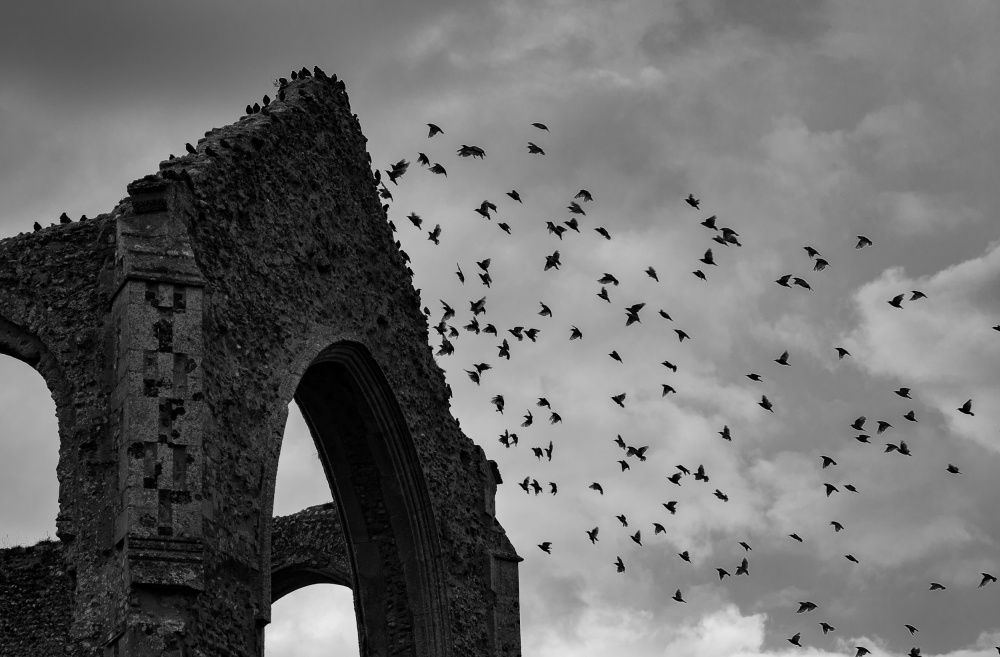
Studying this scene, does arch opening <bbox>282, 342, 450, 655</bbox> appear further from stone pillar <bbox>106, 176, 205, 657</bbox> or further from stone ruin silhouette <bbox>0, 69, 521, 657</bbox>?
stone pillar <bbox>106, 176, 205, 657</bbox>

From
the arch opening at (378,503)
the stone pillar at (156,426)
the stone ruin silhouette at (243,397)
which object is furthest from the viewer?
the arch opening at (378,503)

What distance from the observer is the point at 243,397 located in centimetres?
1348

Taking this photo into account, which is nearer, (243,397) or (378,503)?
(243,397)

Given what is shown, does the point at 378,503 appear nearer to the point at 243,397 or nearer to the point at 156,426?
the point at 243,397

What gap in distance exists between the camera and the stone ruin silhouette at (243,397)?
12.2m

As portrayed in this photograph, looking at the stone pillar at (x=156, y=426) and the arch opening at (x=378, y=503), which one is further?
the arch opening at (x=378, y=503)

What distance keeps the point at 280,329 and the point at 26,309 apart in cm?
207

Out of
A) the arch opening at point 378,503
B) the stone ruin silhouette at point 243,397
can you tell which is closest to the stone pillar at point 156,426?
the stone ruin silhouette at point 243,397

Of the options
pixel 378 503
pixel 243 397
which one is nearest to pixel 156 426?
pixel 243 397

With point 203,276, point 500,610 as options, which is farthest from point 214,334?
point 500,610

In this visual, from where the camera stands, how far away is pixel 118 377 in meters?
12.7

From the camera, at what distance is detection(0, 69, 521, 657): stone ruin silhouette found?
40.1 ft

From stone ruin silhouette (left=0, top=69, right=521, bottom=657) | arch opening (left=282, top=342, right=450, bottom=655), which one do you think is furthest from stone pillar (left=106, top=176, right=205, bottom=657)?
arch opening (left=282, top=342, right=450, bottom=655)

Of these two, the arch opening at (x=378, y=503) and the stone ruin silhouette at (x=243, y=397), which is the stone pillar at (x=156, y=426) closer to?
the stone ruin silhouette at (x=243, y=397)
